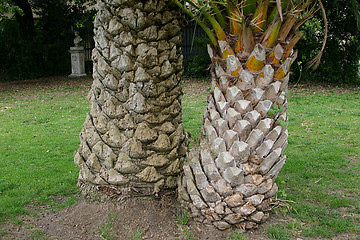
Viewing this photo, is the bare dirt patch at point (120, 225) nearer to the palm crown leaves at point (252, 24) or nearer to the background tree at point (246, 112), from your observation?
the background tree at point (246, 112)

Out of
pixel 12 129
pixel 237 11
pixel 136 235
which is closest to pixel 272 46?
pixel 237 11

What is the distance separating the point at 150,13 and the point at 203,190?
5.86 ft

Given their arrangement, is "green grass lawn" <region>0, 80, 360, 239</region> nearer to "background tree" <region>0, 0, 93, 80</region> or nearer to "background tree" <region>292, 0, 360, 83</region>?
"background tree" <region>292, 0, 360, 83</region>

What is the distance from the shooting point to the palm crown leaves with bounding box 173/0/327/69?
2783 mm

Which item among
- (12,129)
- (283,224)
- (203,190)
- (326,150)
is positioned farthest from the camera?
(12,129)

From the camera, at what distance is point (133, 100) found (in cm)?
339

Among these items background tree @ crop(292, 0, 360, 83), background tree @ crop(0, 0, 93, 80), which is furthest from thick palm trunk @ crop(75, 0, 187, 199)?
background tree @ crop(0, 0, 93, 80)

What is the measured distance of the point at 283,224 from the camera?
11.0ft

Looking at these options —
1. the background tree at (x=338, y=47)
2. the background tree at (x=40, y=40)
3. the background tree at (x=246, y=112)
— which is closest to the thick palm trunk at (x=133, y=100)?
the background tree at (x=246, y=112)

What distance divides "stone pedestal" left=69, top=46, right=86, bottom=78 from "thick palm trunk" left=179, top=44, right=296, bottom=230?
14170 mm

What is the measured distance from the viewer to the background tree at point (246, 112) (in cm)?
289

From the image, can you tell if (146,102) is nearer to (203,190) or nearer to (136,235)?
(203,190)

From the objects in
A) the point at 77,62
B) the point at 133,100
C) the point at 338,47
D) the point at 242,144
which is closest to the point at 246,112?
the point at 242,144

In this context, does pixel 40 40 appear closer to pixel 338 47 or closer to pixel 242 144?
pixel 338 47
